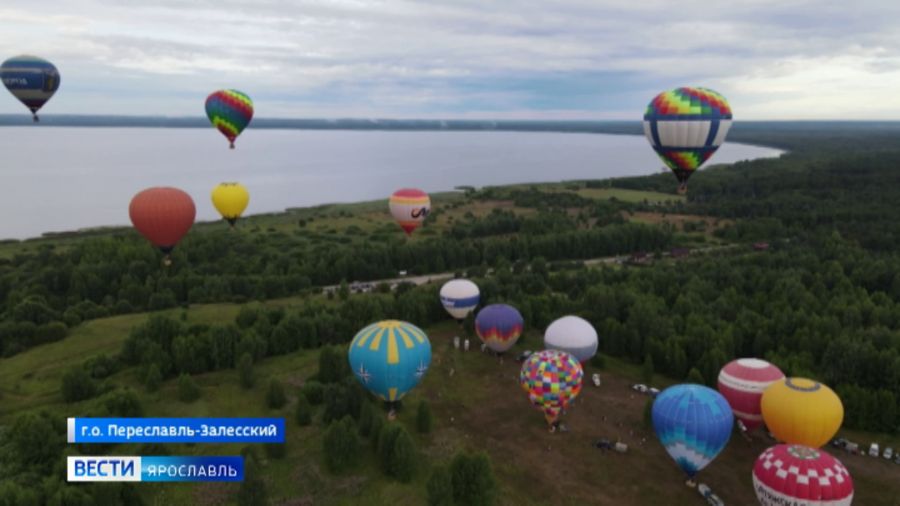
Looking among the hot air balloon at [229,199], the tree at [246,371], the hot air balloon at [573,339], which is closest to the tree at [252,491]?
the tree at [246,371]

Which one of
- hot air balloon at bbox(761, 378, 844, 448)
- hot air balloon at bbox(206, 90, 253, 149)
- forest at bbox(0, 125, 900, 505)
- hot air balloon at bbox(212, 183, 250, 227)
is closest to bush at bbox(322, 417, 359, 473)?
forest at bbox(0, 125, 900, 505)

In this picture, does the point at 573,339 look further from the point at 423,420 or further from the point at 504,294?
the point at 504,294

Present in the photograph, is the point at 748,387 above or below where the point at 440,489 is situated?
above

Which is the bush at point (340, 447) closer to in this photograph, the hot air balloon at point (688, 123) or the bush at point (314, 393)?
the bush at point (314, 393)

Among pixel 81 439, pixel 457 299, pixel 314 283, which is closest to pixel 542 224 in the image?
pixel 314 283

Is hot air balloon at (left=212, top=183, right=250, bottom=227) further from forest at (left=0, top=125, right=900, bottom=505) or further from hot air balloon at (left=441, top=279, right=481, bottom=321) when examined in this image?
hot air balloon at (left=441, top=279, right=481, bottom=321)

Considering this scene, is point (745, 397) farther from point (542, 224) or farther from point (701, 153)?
point (542, 224)

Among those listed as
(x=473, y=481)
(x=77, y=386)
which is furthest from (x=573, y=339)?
(x=77, y=386)
